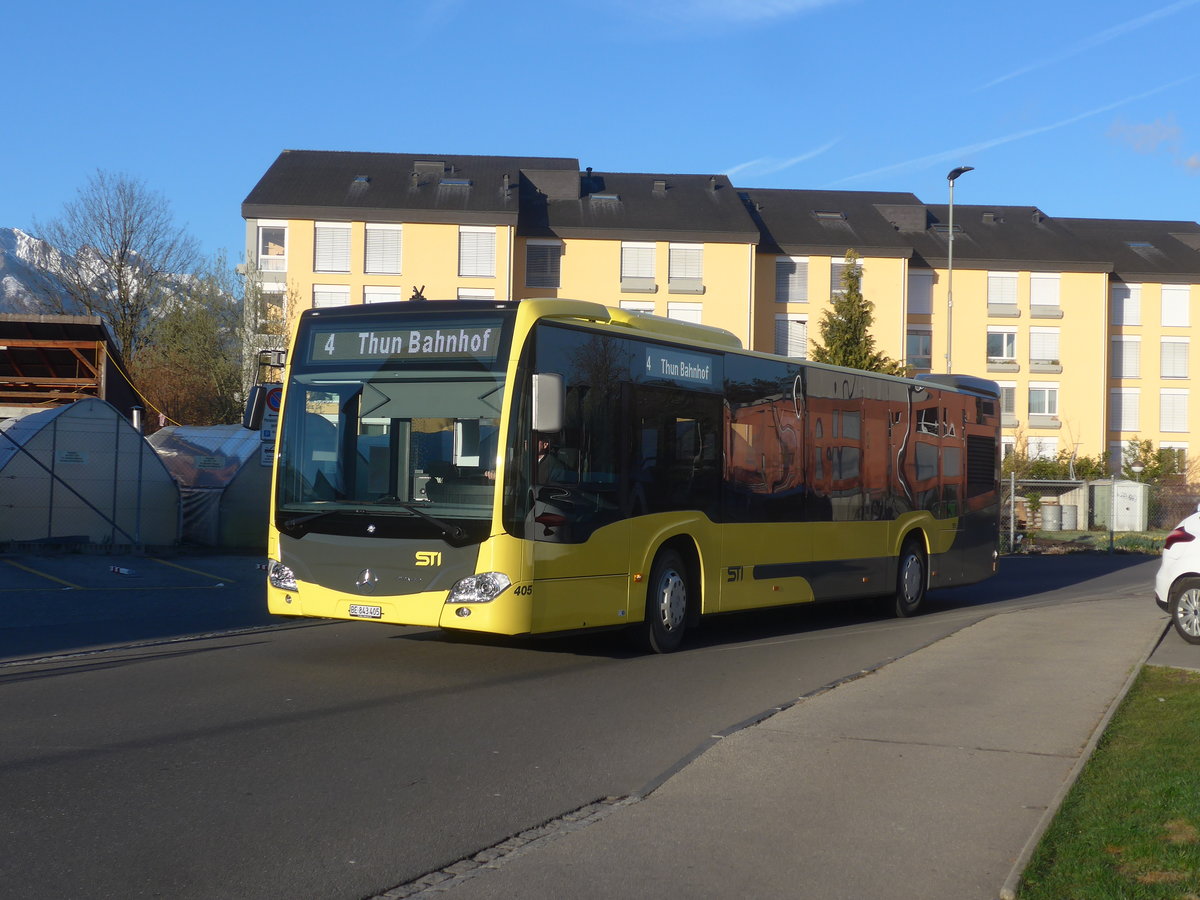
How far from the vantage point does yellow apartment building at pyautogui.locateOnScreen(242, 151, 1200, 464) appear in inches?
2141

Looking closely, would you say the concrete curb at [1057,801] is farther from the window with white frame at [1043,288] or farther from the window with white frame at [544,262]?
the window with white frame at [1043,288]

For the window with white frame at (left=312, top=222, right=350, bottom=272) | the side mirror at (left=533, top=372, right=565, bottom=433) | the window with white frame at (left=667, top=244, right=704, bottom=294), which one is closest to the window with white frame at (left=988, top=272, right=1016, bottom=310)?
the window with white frame at (left=667, top=244, right=704, bottom=294)

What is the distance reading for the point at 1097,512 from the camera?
48.4m

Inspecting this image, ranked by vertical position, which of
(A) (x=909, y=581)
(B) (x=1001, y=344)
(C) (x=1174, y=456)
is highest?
(B) (x=1001, y=344)

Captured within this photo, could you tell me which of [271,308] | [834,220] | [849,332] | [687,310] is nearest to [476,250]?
[687,310]

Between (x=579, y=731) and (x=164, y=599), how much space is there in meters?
10.0

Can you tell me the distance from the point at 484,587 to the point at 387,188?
1886 inches

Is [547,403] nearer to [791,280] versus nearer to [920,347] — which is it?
[791,280]

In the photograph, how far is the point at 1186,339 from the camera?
6588cm

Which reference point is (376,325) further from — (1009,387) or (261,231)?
(1009,387)

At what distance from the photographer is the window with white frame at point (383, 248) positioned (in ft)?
179

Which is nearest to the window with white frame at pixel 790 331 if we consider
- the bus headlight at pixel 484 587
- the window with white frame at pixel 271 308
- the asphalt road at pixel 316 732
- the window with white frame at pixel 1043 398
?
the window with white frame at pixel 1043 398

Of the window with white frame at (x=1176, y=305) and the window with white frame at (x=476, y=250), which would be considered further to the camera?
the window with white frame at (x=1176, y=305)

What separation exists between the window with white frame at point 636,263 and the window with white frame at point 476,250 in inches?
229
